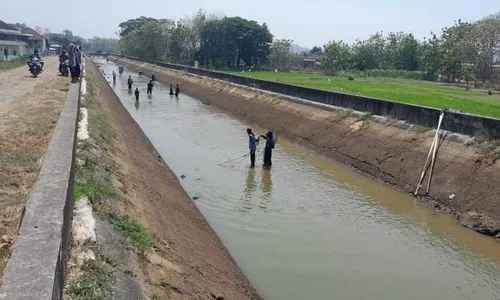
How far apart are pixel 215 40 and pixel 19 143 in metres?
65.9

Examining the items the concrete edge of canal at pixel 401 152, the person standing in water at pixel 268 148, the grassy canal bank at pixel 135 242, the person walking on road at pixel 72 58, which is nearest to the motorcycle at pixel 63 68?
the person walking on road at pixel 72 58

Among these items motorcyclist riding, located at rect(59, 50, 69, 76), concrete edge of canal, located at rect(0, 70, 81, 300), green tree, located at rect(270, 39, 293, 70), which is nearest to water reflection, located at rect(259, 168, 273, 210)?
concrete edge of canal, located at rect(0, 70, 81, 300)

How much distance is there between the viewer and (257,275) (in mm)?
8867

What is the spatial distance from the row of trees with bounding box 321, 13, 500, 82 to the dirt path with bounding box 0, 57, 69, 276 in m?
38.5

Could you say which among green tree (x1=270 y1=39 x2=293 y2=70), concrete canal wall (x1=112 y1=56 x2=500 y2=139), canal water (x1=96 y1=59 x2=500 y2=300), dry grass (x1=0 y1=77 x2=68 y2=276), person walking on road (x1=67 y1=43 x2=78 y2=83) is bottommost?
canal water (x1=96 y1=59 x2=500 y2=300)

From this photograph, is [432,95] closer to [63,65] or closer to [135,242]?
[63,65]

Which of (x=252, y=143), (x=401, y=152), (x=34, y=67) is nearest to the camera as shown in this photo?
(x=252, y=143)

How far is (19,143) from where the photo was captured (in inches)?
385

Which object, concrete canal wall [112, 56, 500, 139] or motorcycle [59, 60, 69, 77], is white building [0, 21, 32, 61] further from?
concrete canal wall [112, 56, 500, 139]

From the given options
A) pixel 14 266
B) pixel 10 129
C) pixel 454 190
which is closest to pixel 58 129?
pixel 10 129

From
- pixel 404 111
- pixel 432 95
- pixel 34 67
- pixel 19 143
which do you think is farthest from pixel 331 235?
pixel 34 67

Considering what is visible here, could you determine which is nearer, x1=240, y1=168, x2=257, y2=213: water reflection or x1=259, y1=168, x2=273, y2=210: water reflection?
x1=240, y1=168, x2=257, y2=213: water reflection

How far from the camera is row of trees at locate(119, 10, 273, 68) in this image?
71688 millimetres

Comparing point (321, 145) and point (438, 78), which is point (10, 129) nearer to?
point (321, 145)
